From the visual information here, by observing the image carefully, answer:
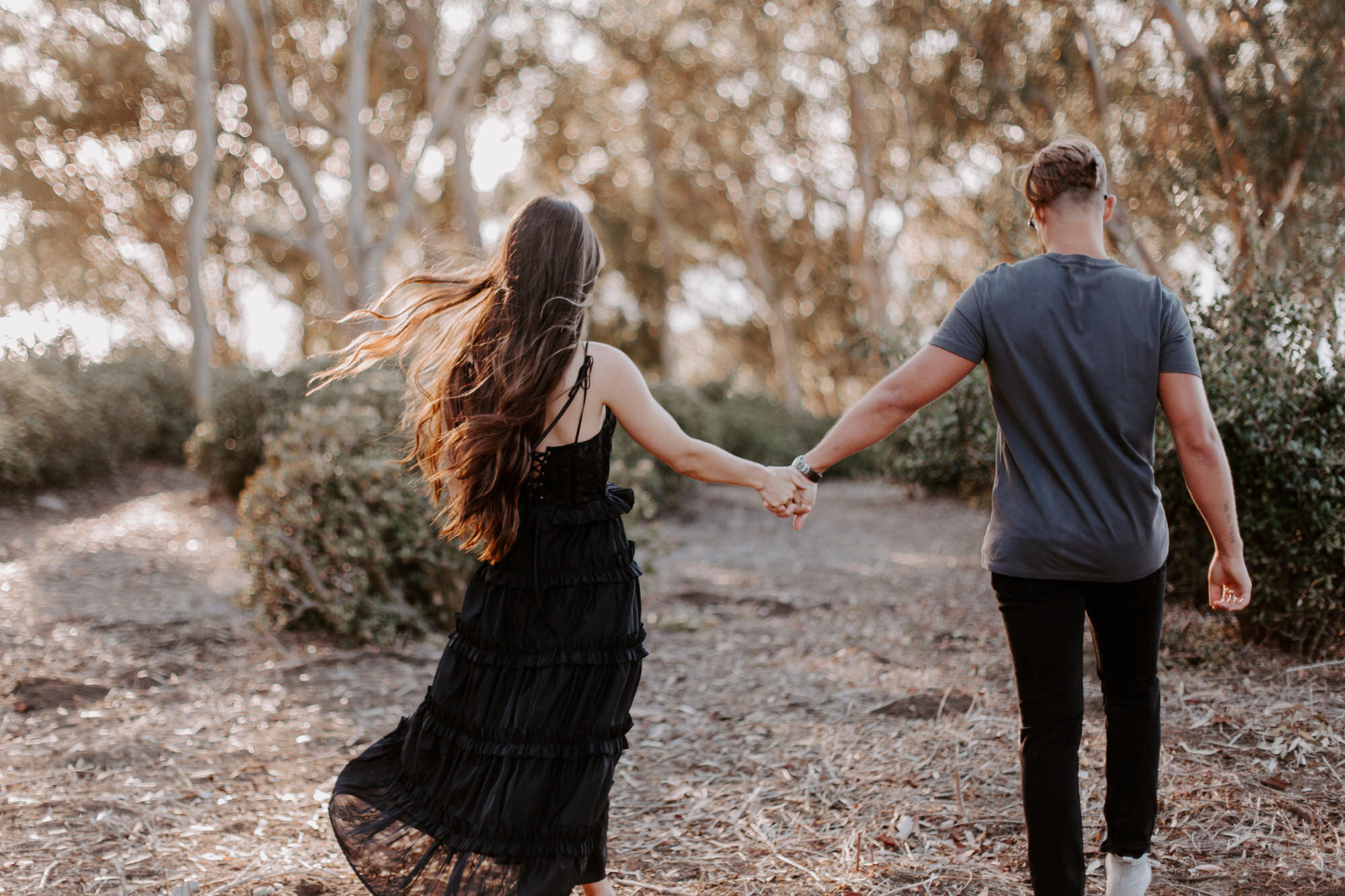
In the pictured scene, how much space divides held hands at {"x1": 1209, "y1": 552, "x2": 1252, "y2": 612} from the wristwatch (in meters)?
1.10

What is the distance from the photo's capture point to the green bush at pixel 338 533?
4.80 meters

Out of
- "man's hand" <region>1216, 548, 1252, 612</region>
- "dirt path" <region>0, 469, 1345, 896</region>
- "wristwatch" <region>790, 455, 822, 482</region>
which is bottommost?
"dirt path" <region>0, 469, 1345, 896</region>

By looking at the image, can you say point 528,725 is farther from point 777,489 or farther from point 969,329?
point 969,329

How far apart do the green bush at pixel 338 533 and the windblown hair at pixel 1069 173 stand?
137 inches

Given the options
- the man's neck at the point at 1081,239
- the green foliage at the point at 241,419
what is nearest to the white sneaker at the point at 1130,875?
the man's neck at the point at 1081,239

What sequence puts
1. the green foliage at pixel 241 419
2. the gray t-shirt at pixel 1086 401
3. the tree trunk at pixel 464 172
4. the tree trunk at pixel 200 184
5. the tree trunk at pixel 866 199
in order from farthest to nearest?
the tree trunk at pixel 866 199 → the tree trunk at pixel 464 172 → the tree trunk at pixel 200 184 → the green foliage at pixel 241 419 → the gray t-shirt at pixel 1086 401

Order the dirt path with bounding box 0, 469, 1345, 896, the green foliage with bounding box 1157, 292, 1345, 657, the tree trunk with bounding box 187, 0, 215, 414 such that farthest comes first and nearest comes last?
the tree trunk with bounding box 187, 0, 215, 414 < the green foliage with bounding box 1157, 292, 1345, 657 < the dirt path with bounding box 0, 469, 1345, 896

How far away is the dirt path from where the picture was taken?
2.72m

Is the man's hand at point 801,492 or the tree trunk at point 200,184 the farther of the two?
the tree trunk at point 200,184

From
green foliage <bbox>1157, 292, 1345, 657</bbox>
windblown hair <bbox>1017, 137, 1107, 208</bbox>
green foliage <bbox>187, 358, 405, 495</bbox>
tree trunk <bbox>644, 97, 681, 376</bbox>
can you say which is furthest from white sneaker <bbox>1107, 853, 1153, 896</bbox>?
tree trunk <bbox>644, 97, 681, 376</bbox>

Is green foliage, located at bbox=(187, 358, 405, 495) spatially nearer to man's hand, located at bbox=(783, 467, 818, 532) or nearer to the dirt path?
the dirt path

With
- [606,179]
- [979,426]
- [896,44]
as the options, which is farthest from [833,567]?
[606,179]

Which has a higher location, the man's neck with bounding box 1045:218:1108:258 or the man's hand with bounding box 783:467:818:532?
the man's neck with bounding box 1045:218:1108:258

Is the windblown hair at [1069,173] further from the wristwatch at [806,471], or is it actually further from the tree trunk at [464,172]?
the tree trunk at [464,172]
